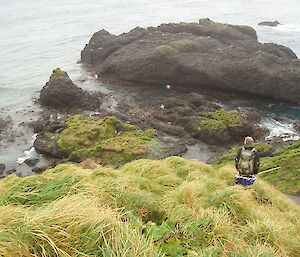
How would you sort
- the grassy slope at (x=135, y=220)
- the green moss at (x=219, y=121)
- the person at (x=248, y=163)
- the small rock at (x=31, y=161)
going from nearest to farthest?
the grassy slope at (x=135, y=220) < the person at (x=248, y=163) < the small rock at (x=31, y=161) < the green moss at (x=219, y=121)

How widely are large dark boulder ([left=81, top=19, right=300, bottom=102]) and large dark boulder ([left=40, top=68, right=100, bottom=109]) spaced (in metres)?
7.02

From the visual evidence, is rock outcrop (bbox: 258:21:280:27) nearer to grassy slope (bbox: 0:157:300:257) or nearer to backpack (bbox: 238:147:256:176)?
backpack (bbox: 238:147:256:176)

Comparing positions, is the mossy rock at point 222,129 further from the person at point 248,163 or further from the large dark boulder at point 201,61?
the person at point 248,163

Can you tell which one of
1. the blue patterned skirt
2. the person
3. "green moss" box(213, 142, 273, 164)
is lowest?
"green moss" box(213, 142, 273, 164)

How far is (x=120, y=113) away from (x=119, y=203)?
2212 centimetres

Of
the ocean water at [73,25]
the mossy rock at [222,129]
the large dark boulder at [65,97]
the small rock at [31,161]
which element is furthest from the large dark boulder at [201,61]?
the small rock at [31,161]

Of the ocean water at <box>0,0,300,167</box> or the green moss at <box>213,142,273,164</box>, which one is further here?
the ocean water at <box>0,0,300,167</box>

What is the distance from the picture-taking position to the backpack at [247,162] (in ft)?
30.2

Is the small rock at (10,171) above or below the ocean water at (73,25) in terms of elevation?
below

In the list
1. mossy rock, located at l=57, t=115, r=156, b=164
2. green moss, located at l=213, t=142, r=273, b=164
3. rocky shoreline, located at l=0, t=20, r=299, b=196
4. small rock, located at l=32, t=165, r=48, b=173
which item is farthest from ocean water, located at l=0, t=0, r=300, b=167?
green moss, located at l=213, t=142, r=273, b=164

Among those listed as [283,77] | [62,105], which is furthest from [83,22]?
[283,77]

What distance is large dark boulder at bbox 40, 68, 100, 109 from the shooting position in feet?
97.0

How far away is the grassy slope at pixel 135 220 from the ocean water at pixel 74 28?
17910mm

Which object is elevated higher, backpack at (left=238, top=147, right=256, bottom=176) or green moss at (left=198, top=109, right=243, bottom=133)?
backpack at (left=238, top=147, right=256, bottom=176)
